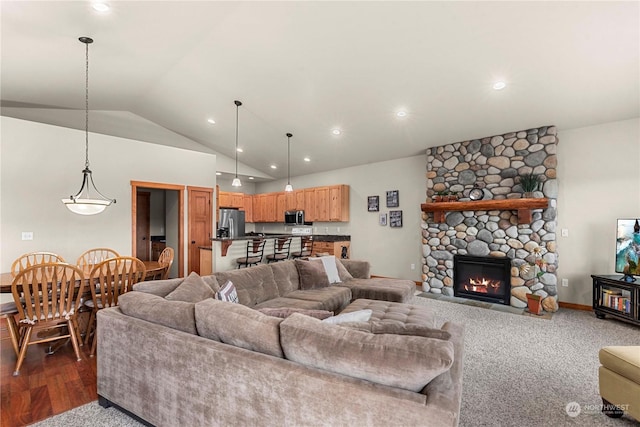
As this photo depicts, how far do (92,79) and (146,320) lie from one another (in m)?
4.01

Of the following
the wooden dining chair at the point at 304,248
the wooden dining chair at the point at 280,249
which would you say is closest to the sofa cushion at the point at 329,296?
the wooden dining chair at the point at 280,249

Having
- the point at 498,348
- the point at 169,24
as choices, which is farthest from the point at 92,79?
the point at 498,348

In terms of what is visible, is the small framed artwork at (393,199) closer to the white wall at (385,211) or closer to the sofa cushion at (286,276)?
the white wall at (385,211)

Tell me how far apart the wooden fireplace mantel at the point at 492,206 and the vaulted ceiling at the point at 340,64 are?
1.13 metres

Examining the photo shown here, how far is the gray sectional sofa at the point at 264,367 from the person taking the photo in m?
1.14

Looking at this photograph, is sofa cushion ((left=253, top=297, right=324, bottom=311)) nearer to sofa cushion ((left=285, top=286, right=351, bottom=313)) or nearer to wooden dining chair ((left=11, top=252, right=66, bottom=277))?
sofa cushion ((left=285, top=286, right=351, bottom=313))

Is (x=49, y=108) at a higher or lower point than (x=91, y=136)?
higher

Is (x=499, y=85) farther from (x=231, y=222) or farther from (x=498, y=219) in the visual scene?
(x=231, y=222)

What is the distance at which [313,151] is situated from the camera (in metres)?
6.54

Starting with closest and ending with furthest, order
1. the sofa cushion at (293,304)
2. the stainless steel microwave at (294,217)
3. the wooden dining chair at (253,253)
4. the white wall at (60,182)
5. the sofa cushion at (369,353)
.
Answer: the sofa cushion at (369,353)
the sofa cushion at (293,304)
the white wall at (60,182)
the wooden dining chair at (253,253)
the stainless steel microwave at (294,217)

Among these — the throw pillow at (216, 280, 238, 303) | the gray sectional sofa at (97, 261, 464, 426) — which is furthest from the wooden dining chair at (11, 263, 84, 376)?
the throw pillow at (216, 280, 238, 303)

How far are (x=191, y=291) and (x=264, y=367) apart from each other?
119cm

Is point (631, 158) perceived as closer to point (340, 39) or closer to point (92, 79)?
point (340, 39)

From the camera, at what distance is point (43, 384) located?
94.2 inches
